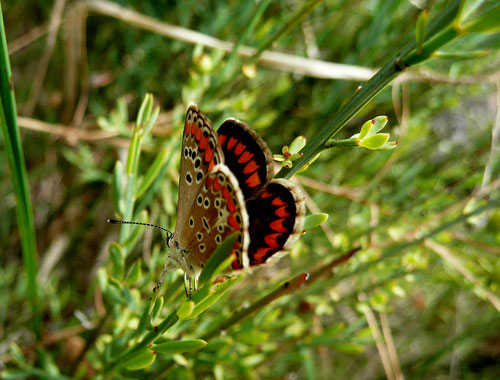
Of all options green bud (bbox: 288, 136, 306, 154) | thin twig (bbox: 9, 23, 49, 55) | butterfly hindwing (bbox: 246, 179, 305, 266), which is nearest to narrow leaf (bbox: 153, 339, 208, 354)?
butterfly hindwing (bbox: 246, 179, 305, 266)

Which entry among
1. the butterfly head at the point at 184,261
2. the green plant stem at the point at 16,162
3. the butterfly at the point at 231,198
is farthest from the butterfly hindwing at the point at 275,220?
the green plant stem at the point at 16,162

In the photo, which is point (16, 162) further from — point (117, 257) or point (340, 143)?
point (340, 143)

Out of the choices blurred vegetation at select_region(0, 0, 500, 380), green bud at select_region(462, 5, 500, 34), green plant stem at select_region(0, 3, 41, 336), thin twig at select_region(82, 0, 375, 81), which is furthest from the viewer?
thin twig at select_region(82, 0, 375, 81)

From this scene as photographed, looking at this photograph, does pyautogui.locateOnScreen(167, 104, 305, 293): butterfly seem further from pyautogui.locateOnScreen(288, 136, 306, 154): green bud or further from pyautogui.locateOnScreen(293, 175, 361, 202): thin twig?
pyautogui.locateOnScreen(293, 175, 361, 202): thin twig

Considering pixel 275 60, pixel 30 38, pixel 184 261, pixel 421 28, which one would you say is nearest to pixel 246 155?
pixel 184 261

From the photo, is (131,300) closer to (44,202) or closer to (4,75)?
(4,75)

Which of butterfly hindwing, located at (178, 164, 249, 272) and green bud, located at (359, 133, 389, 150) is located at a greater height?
green bud, located at (359, 133, 389, 150)

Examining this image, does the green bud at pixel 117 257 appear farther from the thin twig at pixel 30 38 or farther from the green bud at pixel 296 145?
the thin twig at pixel 30 38

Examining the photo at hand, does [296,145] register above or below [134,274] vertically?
above
